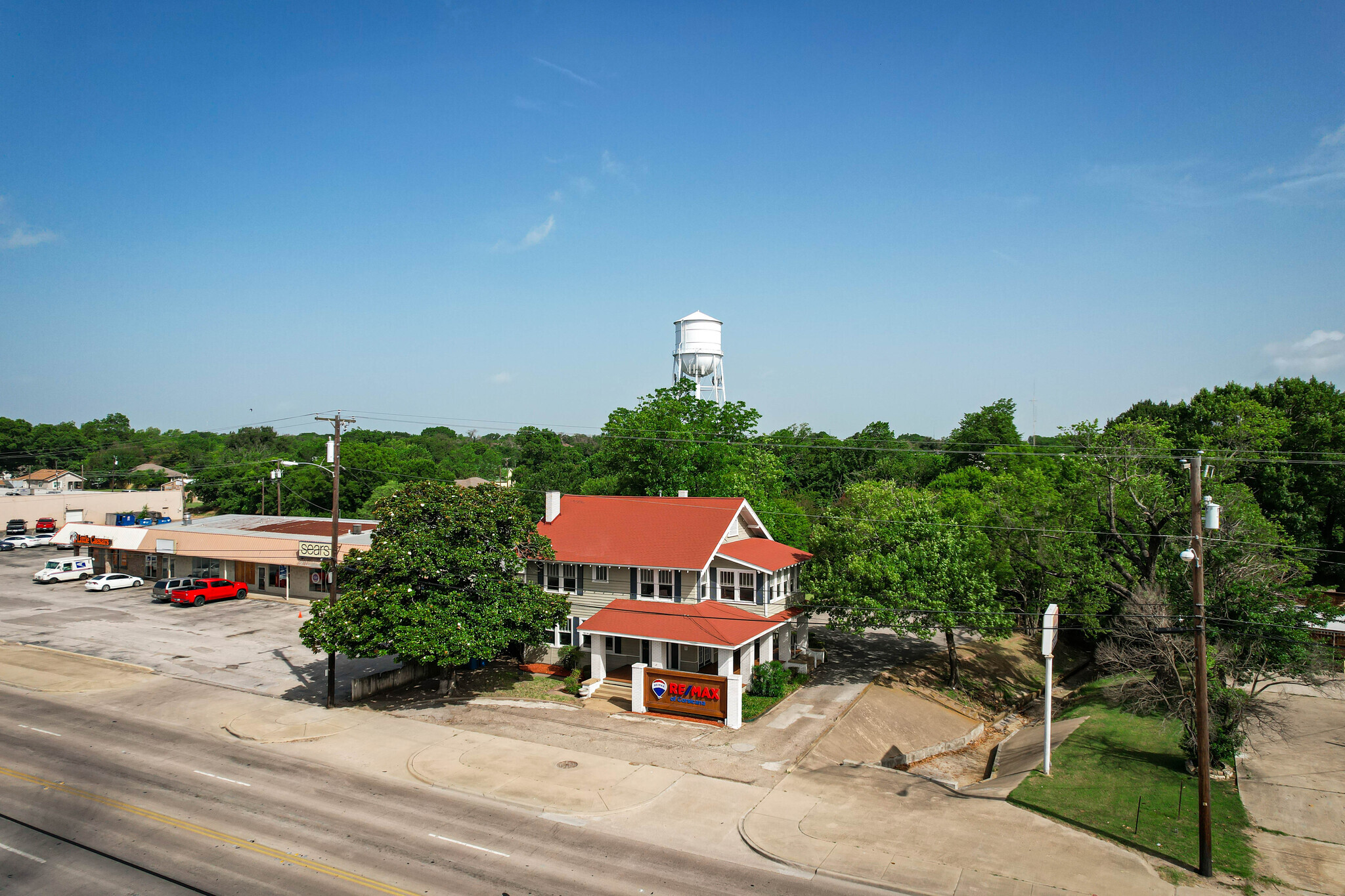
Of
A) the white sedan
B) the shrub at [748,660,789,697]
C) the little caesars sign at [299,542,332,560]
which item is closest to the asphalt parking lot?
the white sedan

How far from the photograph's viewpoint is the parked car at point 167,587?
48031mm

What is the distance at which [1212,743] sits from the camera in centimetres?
2233

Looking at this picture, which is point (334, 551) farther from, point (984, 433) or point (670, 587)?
point (984, 433)

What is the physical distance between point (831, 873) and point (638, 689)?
13395 millimetres

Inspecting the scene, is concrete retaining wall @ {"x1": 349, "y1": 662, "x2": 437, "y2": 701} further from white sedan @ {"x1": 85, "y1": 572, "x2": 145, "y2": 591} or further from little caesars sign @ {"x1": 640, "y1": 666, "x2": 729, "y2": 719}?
white sedan @ {"x1": 85, "y1": 572, "x2": 145, "y2": 591}

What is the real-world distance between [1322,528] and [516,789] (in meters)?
56.8

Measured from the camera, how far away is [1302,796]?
68.3 feet

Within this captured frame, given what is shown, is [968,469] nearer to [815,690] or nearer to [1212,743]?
[815,690]

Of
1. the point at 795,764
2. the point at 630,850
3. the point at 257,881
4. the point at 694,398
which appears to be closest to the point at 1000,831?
the point at 795,764

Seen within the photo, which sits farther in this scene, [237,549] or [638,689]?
[237,549]

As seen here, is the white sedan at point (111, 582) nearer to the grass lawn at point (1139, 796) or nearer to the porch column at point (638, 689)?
the porch column at point (638, 689)

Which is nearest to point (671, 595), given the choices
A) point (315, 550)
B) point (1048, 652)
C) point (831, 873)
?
point (1048, 652)

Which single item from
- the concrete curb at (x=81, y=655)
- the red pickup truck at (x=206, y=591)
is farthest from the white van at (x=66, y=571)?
the concrete curb at (x=81, y=655)

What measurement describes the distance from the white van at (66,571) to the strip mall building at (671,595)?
137 feet
